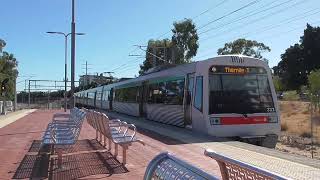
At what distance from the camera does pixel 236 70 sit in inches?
705

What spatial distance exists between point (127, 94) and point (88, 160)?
896 inches

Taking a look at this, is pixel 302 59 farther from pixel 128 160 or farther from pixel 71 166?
pixel 71 166

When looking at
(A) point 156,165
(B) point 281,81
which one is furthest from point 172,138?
(B) point 281,81

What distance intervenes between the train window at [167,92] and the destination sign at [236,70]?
2561mm

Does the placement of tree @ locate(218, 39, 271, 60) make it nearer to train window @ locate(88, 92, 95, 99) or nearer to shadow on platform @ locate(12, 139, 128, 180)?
train window @ locate(88, 92, 95, 99)

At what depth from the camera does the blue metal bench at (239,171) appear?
Result: 338 centimetres

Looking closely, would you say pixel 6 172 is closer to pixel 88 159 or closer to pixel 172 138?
pixel 88 159

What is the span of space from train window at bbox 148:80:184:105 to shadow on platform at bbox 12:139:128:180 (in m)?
7.88

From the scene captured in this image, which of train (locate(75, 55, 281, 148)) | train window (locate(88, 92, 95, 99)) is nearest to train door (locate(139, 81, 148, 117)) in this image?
train (locate(75, 55, 281, 148))

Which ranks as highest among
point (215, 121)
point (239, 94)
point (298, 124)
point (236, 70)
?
point (236, 70)

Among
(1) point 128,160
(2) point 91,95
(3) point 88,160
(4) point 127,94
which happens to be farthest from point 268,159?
(2) point 91,95

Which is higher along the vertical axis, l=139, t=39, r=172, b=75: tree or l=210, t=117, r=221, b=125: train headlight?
l=139, t=39, r=172, b=75: tree

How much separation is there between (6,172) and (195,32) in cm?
6018

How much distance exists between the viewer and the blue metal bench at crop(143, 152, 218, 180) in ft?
12.9
